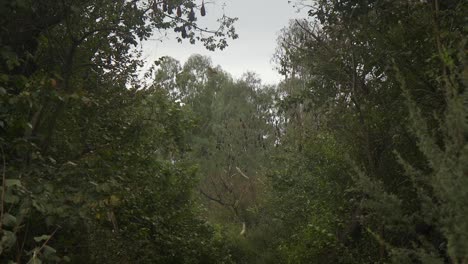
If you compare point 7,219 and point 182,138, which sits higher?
point 182,138

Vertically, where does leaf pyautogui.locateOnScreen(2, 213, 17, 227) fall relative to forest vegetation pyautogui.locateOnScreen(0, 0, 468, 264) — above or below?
below

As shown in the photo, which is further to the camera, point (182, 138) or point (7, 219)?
point (182, 138)

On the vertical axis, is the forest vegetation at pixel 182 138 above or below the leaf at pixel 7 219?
above

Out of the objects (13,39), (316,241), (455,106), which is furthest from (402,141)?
(13,39)

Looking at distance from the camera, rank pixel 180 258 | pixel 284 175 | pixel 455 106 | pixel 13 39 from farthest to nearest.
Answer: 1. pixel 284 175
2. pixel 180 258
3. pixel 13 39
4. pixel 455 106

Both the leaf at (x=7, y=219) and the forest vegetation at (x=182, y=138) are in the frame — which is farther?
the forest vegetation at (x=182, y=138)

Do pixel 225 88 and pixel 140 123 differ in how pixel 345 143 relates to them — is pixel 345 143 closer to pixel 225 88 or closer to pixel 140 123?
pixel 140 123

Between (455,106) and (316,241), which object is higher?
(455,106)

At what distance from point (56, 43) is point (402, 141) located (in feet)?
17.9

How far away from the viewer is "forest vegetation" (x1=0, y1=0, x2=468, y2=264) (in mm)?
3996

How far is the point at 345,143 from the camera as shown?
371 inches

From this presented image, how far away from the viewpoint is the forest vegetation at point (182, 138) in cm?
400

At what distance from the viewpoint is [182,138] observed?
1002 centimetres

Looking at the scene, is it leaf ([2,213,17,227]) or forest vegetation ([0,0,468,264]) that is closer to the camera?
leaf ([2,213,17,227])
